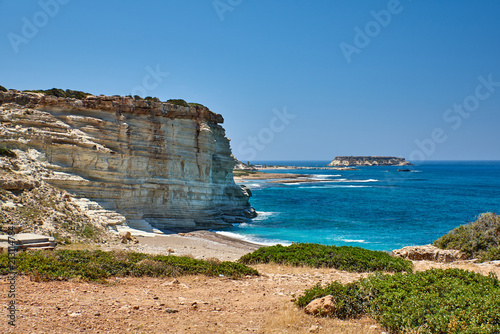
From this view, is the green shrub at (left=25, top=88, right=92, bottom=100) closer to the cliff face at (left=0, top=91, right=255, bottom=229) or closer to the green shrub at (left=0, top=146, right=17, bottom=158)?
the cliff face at (left=0, top=91, right=255, bottom=229)

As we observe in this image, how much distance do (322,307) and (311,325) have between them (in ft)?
2.54

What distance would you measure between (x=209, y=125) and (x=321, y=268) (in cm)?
2317

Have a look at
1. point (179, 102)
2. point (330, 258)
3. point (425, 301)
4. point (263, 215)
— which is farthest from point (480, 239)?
point (263, 215)

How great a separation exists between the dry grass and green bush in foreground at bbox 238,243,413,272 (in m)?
7.01

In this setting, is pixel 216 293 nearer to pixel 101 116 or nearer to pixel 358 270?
pixel 358 270

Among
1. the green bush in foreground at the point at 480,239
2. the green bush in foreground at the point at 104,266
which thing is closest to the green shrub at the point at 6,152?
the green bush in foreground at the point at 104,266

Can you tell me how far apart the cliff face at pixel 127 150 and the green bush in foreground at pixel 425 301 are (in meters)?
21.2

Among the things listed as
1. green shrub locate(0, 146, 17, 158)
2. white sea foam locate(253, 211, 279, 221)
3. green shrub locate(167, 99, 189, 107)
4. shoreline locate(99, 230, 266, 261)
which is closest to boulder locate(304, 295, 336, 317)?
shoreline locate(99, 230, 266, 261)

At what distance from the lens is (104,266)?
1248 centimetres

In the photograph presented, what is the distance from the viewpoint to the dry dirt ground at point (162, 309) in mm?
7836

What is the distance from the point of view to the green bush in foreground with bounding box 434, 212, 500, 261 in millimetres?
17644

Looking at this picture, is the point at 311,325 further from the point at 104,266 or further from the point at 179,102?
the point at 179,102

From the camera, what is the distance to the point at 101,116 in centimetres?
2853

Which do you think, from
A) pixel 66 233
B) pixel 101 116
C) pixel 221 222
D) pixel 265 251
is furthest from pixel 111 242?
pixel 221 222
